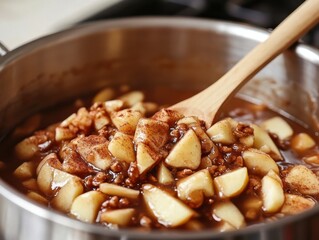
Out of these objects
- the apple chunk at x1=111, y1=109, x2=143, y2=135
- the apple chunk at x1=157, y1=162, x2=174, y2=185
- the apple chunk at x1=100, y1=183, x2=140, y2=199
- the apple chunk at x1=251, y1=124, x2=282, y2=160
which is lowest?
the apple chunk at x1=251, y1=124, x2=282, y2=160

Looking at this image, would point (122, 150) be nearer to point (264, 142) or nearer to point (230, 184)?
point (230, 184)

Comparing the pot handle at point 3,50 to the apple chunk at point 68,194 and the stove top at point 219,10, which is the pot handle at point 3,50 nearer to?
the apple chunk at point 68,194

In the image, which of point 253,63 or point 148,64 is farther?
point 148,64

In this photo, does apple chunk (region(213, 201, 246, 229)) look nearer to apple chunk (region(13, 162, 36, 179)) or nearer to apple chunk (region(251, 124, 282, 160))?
apple chunk (region(251, 124, 282, 160))

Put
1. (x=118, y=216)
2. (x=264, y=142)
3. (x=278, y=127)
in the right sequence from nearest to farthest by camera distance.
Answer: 1. (x=118, y=216)
2. (x=264, y=142)
3. (x=278, y=127)

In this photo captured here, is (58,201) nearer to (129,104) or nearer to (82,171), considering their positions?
(82,171)

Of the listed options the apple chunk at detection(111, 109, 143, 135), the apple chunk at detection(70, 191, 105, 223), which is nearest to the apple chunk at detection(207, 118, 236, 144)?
the apple chunk at detection(111, 109, 143, 135)

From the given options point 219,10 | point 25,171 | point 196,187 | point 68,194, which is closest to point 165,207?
point 196,187
